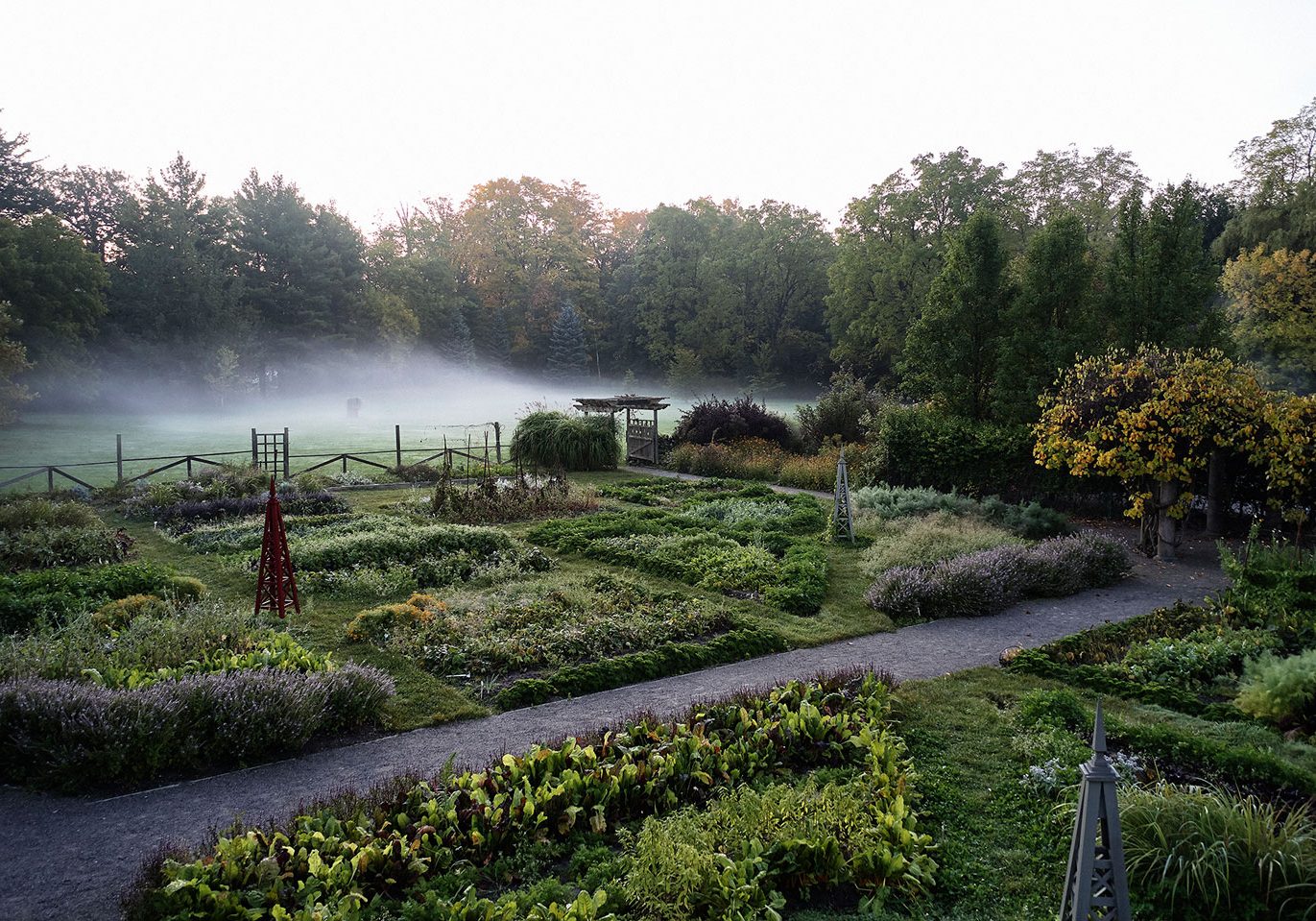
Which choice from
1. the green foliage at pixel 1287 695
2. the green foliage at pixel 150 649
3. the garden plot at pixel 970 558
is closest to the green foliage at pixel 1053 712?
the green foliage at pixel 1287 695

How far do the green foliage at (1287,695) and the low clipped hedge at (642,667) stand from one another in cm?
386

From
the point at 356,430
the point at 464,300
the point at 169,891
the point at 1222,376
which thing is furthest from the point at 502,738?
the point at 464,300

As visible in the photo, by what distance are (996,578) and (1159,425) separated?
392 cm

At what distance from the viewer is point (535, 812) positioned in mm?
4598

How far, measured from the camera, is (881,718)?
19.7ft

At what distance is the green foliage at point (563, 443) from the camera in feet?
77.1

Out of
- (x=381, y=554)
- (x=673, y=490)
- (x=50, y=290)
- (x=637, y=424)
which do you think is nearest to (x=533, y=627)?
(x=381, y=554)

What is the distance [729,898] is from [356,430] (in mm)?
38290

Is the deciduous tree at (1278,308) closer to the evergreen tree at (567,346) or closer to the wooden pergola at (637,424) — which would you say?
the wooden pergola at (637,424)

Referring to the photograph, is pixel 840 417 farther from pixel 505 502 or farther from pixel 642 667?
pixel 642 667

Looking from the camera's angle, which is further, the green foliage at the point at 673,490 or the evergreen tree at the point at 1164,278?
the green foliage at the point at 673,490

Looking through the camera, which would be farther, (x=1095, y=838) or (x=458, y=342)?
(x=458, y=342)

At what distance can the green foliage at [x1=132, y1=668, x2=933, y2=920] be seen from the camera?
3.90m

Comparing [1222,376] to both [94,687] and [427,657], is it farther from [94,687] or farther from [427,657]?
[94,687]
